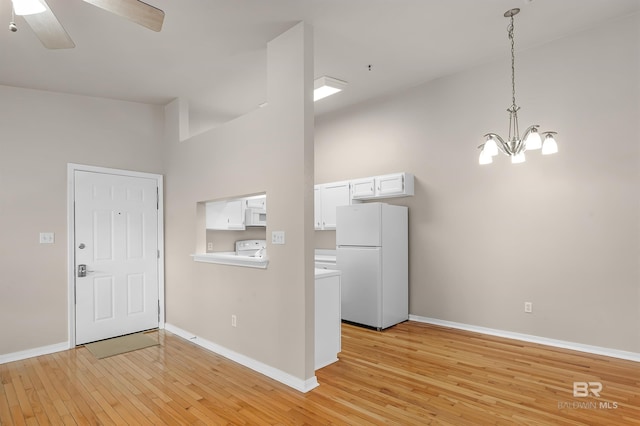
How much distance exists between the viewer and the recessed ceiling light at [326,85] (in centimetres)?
424

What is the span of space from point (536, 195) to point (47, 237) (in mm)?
5423

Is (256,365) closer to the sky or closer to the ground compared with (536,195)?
closer to the ground

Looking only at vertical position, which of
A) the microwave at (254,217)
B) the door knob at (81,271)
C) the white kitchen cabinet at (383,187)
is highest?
the white kitchen cabinet at (383,187)

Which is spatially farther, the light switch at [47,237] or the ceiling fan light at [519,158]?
the light switch at [47,237]

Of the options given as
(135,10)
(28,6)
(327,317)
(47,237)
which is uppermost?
(135,10)

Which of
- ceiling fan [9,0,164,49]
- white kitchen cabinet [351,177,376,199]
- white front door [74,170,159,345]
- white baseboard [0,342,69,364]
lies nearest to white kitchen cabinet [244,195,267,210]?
white front door [74,170,159,345]

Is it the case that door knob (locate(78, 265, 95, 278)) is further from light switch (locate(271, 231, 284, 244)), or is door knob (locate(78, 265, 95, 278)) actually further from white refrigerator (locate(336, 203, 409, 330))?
white refrigerator (locate(336, 203, 409, 330))

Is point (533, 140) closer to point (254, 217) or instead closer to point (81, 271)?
point (254, 217)

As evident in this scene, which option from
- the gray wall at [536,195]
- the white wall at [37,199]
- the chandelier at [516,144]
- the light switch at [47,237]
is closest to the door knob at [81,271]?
the white wall at [37,199]

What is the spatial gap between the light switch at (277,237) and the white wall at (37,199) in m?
2.68

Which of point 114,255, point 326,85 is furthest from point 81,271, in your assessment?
point 326,85

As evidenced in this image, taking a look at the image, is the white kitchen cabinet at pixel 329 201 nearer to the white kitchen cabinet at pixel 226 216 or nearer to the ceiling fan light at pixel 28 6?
the white kitchen cabinet at pixel 226 216

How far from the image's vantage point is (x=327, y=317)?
347 centimetres

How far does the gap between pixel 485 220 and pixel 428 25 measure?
2275 millimetres
